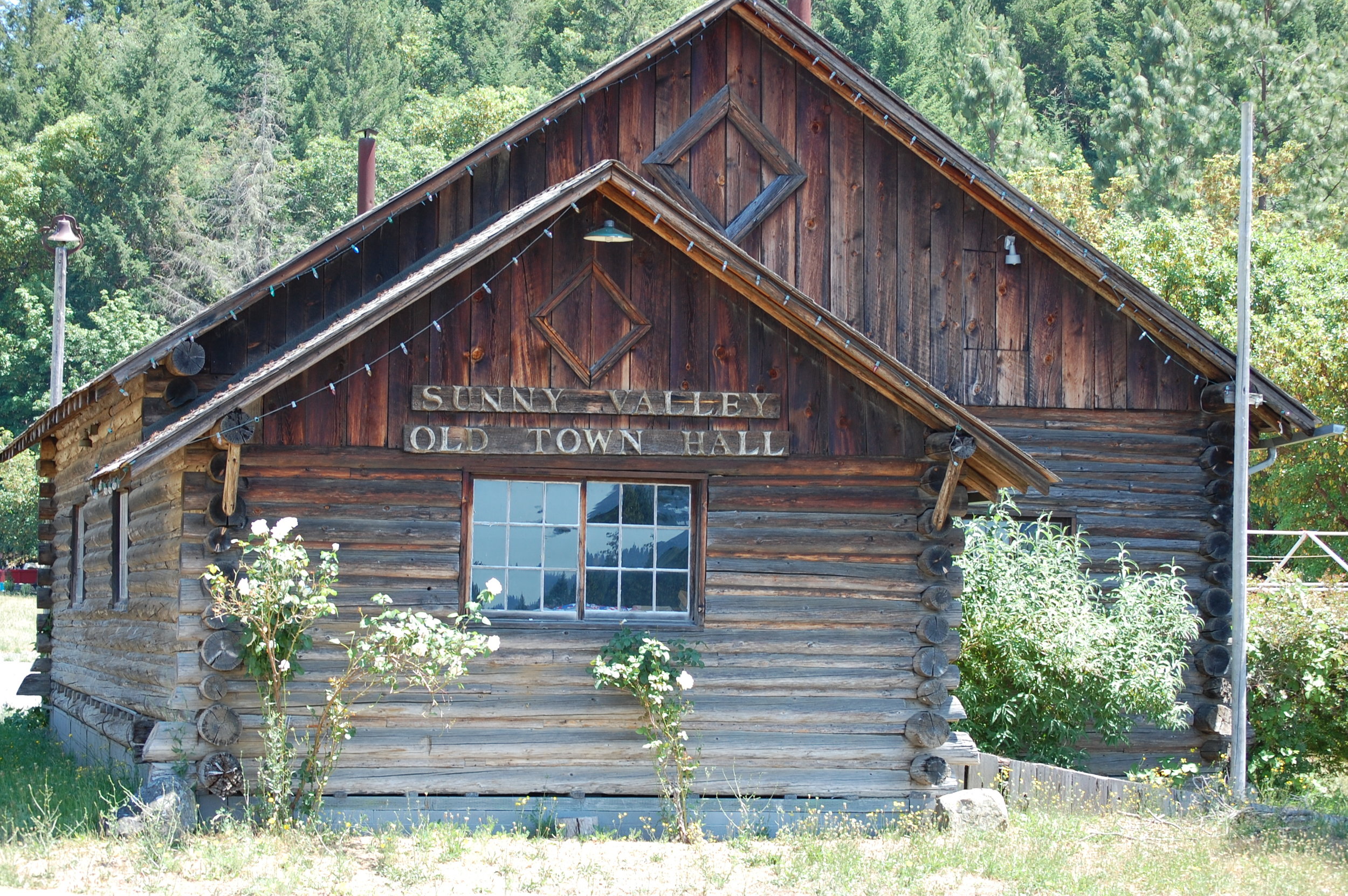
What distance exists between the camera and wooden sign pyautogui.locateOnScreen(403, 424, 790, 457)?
35.7 ft

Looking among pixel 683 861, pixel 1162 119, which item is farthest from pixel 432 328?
pixel 1162 119

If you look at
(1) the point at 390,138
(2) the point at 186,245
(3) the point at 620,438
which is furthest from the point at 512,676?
(1) the point at 390,138

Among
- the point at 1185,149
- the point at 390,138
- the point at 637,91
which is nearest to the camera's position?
the point at 637,91

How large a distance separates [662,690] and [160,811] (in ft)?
12.3

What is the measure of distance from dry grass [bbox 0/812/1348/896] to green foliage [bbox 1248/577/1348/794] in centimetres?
377

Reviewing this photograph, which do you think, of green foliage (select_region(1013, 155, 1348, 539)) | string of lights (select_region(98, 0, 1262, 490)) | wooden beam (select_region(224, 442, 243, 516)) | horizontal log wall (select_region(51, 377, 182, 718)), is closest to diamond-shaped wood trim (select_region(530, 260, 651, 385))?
wooden beam (select_region(224, 442, 243, 516))

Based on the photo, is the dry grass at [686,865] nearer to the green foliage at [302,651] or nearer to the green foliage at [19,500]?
the green foliage at [302,651]

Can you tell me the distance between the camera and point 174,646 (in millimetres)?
10992

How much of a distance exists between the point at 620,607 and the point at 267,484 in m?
2.95

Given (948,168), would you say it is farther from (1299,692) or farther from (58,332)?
(58,332)

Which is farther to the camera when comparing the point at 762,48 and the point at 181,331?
the point at 762,48

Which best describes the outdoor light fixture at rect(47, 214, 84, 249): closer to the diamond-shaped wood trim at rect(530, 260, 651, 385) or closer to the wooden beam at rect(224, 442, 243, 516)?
the wooden beam at rect(224, 442, 243, 516)

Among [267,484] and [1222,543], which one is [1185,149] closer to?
[1222,543]

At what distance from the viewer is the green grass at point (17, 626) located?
28.5m
